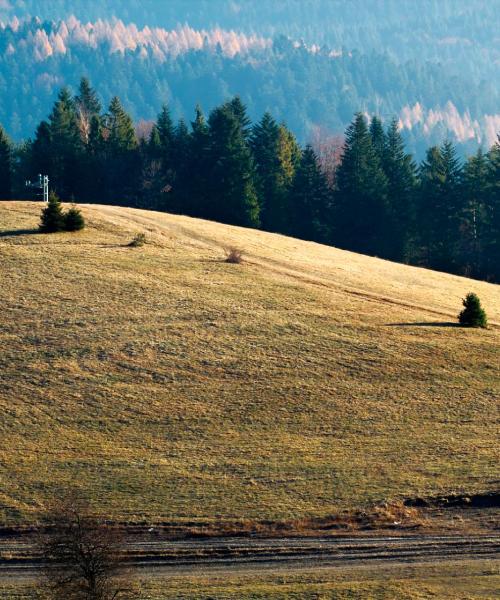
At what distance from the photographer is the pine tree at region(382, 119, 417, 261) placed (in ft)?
325

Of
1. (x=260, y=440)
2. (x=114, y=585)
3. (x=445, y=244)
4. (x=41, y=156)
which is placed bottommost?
(x=114, y=585)

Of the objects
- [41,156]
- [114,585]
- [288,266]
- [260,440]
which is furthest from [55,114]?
[114,585]

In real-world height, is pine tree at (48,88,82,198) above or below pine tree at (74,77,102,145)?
below

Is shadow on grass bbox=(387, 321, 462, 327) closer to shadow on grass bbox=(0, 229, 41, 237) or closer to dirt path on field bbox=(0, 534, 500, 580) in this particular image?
dirt path on field bbox=(0, 534, 500, 580)

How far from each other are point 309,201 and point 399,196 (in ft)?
28.7

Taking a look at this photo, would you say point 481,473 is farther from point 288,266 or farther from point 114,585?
point 288,266

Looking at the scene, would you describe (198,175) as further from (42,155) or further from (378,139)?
(378,139)

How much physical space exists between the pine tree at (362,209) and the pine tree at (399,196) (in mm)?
844

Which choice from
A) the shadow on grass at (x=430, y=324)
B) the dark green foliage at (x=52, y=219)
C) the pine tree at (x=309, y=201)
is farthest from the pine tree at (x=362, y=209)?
the shadow on grass at (x=430, y=324)

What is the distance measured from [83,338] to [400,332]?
1639cm

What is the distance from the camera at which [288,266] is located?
7088cm

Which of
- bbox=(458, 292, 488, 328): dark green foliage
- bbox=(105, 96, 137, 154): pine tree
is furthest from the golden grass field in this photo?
bbox=(105, 96, 137, 154): pine tree

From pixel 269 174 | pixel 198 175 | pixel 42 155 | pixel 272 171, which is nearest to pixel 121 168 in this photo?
pixel 42 155

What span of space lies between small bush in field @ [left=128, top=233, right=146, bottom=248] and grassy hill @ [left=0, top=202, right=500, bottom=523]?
0.60 m
